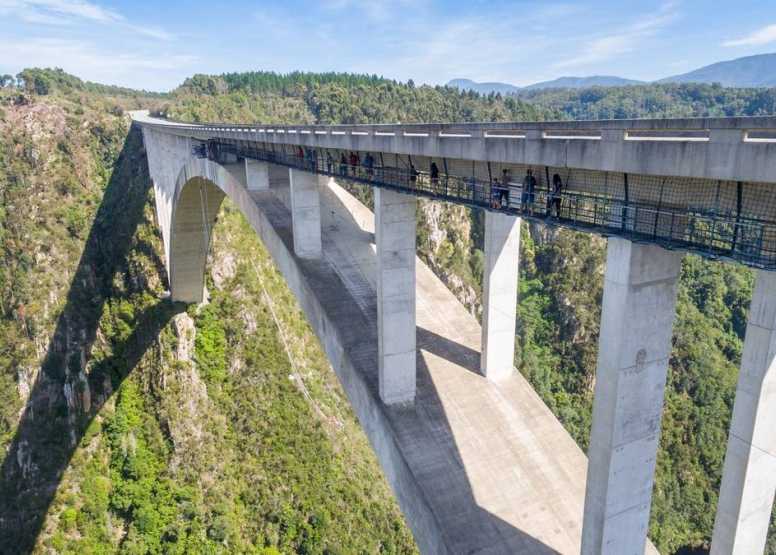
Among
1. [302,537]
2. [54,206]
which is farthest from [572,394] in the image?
[54,206]

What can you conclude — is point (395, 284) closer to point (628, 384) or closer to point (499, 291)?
point (499, 291)

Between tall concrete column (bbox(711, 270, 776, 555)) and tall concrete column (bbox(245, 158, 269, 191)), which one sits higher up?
tall concrete column (bbox(245, 158, 269, 191))

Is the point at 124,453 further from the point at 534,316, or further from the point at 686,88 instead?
the point at 686,88

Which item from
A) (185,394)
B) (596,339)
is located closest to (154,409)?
(185,394)

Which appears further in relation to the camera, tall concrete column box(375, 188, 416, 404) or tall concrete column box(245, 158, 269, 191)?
tall concrete column box(245, 158, 269, 191)

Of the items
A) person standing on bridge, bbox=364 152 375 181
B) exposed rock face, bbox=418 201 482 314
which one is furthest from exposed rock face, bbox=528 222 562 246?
person standing on bridge, bbox=364 152 375 181

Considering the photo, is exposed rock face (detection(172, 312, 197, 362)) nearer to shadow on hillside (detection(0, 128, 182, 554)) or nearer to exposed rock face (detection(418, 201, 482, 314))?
shadow on hillside (detection(0, 128, 182, 554))

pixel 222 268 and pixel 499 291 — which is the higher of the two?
pixel 499 291
